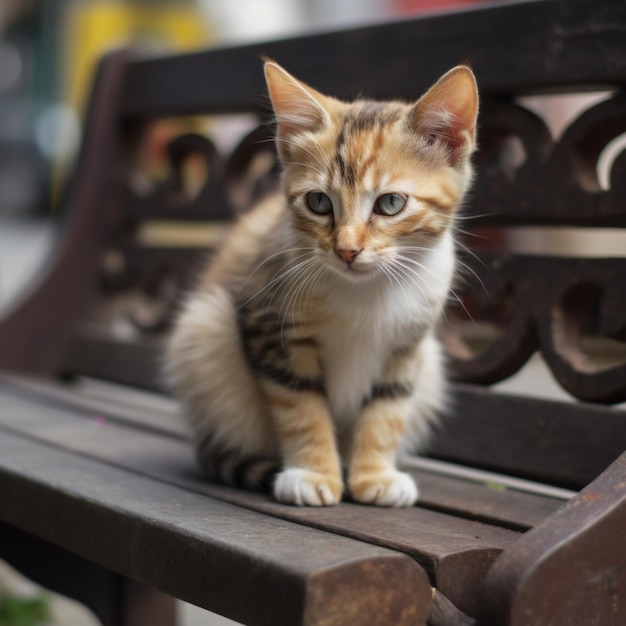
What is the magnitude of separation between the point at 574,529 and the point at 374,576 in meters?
0.27

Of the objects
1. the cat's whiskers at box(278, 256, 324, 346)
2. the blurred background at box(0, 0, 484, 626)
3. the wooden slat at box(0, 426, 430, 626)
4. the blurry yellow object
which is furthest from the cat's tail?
the blurry yellow object

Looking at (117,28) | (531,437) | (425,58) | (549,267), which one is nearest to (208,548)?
(531,437)

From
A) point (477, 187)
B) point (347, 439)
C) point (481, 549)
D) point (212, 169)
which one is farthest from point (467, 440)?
point (212, 169)

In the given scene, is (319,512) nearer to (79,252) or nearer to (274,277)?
(274,277)

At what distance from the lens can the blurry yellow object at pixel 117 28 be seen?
11.8 meters

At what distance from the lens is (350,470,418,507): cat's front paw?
170 cm

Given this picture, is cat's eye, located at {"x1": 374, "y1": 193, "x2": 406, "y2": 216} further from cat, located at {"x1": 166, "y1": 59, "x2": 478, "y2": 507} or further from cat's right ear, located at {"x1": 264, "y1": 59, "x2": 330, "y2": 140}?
cat's right ear, located at {"x1": 264, "y1": 59, "x2": 330, "y2": 140}

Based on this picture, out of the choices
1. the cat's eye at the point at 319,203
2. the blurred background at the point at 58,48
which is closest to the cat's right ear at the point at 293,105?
the cat's eye at the point at 319,203

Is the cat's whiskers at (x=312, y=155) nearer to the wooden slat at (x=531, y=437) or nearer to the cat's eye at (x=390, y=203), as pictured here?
the cat's eye at (x=390, y=203)

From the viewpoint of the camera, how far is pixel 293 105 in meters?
1.75

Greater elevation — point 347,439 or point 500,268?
point 500,268

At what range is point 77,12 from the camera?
38.9 feet

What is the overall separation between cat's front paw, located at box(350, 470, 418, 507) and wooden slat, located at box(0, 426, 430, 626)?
0.23 m

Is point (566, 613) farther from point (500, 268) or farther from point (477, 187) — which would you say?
point (477, 187)
